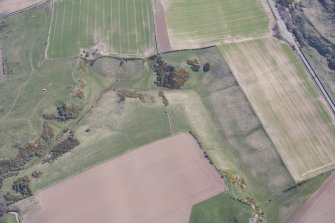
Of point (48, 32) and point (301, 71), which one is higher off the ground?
point (48, 32)

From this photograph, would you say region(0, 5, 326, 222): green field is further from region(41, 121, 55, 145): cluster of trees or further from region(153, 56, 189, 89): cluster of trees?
region(153, 56, 189, 89): cluster of trees

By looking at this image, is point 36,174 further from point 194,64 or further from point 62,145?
point 194,64

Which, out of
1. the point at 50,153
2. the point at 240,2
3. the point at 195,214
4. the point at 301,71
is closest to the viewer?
the point at 195,214

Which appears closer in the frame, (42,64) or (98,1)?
(42,64)

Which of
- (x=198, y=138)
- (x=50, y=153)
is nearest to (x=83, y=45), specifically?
(x=50, y=153)

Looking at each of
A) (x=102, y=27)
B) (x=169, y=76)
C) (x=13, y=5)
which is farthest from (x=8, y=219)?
(x=13, y=5)

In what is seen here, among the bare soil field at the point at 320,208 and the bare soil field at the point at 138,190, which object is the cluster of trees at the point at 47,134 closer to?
the bare soil field at the point at 138,190

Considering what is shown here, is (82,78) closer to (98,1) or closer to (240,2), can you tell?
(98,1)
